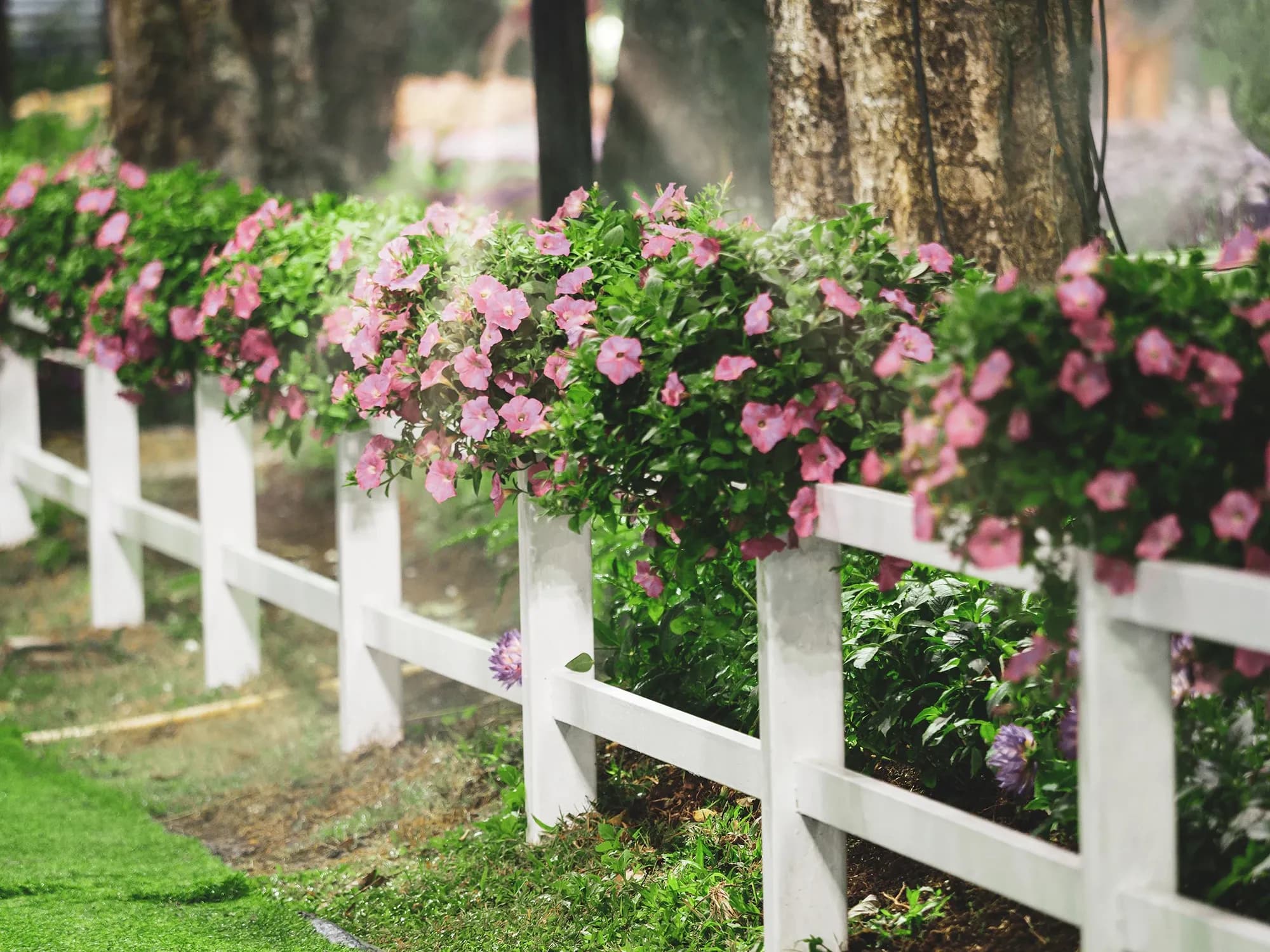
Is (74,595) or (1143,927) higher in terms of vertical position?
(1143,927)

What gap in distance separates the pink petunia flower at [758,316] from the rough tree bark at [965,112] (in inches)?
51.1

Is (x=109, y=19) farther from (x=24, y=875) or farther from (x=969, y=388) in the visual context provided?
(x=969, y=388)

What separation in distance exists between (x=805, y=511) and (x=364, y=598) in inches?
87.5

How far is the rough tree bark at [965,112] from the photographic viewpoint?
392 cm

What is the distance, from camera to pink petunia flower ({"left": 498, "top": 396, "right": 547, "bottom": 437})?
3.23 meters

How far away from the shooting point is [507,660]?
3816 millimetres

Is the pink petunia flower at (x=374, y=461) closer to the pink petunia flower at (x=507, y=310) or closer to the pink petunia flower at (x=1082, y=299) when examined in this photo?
the pink petunia flower at (x=507, y=310)

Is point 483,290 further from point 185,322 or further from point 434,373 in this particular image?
point 185,322

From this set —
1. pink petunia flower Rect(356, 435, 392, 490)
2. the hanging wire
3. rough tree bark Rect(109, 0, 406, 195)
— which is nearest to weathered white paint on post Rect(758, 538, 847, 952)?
pink petunia flower Rect(356, 435, 392, 490)

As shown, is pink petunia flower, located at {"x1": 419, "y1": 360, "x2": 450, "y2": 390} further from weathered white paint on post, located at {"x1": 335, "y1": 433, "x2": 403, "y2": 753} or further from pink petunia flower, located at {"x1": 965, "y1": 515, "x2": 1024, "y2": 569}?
pink petunia flower, located at {"x1": 965, "y1": 515, "x2": 1024, "y2": 569}

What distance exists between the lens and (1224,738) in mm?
2463

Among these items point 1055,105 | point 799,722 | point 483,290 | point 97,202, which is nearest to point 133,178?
point 97,202

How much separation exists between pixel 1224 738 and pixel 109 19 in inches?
348

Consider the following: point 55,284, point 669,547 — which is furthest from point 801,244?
point 55,284
